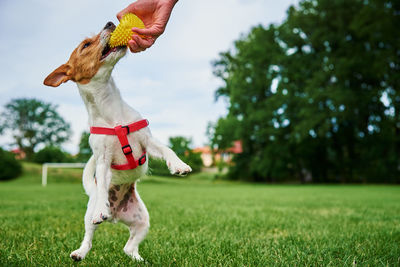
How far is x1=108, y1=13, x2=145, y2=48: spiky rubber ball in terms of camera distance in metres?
2.23

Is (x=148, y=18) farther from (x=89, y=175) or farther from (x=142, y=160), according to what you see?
(x=89, y=175)

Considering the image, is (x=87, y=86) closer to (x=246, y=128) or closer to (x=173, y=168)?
(x=173, y=168)

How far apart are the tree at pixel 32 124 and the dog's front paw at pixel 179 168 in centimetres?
5434

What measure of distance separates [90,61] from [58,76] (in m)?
0.31

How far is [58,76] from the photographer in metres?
2.42

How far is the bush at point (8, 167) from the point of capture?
28266 mm

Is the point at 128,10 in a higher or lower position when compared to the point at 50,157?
higher

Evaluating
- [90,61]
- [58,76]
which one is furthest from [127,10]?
[58,76]

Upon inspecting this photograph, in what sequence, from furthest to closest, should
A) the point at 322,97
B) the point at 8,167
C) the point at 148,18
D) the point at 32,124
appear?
the point at 32,124 → the point at 8,167 → the point at 322,97 → the point at 148,18

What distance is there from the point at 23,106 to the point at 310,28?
1841 inches

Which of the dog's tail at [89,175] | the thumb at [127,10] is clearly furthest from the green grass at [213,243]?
the thumb at [127,10]

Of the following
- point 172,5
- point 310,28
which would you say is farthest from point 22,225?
point 310,28

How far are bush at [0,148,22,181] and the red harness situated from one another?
101 feet

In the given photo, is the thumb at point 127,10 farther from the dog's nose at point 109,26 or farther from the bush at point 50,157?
the bush at point 50,157
